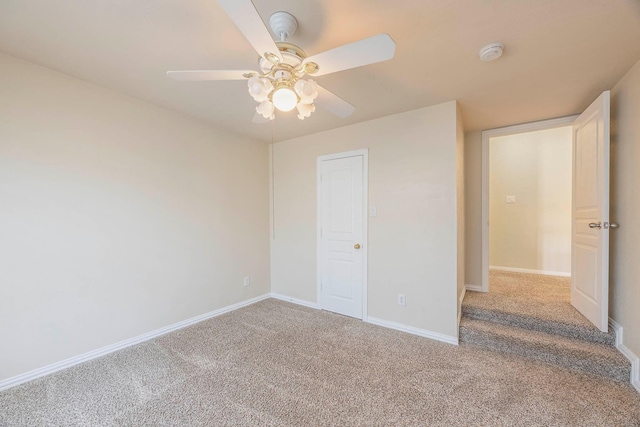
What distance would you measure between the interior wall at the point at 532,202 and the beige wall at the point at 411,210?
268 cm

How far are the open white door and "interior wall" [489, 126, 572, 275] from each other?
1.79m

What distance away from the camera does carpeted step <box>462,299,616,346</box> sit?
224cm

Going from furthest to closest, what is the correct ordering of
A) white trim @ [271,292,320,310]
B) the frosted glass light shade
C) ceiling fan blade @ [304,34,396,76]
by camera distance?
white trim @ [271,292,320,310] < the frosted glass light shade < ceiling fan blade @ [304,34,396,76]

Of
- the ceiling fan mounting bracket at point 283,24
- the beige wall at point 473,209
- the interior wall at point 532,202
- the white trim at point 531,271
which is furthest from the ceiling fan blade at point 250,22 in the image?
the white trim at point 531,271

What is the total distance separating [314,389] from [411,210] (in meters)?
1.91

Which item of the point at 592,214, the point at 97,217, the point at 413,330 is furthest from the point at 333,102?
the point at 592,214

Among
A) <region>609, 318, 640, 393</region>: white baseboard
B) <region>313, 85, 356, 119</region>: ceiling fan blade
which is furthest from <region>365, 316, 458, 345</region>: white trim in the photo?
<region>313, 85, 356, 119</region>: ceiling fan blade

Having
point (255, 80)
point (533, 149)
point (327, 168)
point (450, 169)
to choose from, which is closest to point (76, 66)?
point (255, 80)

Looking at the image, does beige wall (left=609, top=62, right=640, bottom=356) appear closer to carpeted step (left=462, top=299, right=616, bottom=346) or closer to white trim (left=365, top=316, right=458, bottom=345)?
carpeted step (left=462, top=299, right=616, bottom=346)

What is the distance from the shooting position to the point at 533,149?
14.4 feet

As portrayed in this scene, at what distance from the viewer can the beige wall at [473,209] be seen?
3.48 m

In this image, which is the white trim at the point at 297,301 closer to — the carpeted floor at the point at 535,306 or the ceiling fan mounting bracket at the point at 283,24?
the carpeted floor at the point at 535,306

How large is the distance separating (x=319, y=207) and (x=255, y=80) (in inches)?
90.3

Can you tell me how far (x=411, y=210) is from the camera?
283 cm
